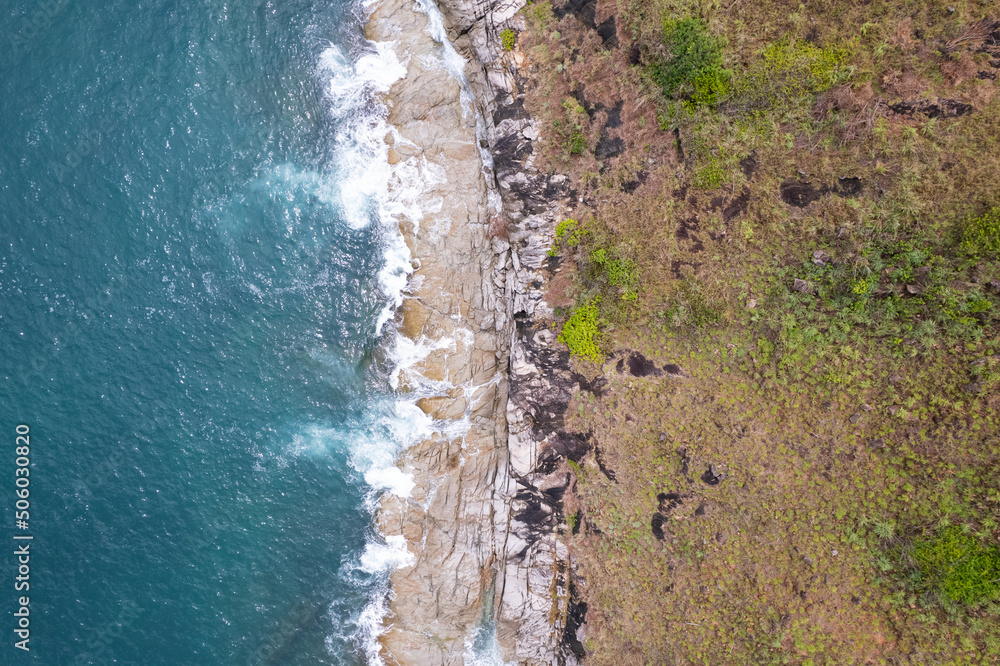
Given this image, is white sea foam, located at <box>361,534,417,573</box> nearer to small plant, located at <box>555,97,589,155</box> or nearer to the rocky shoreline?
the rocky shoreline

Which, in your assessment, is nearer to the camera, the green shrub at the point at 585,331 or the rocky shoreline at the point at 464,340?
the green shrub at the point at 585,331

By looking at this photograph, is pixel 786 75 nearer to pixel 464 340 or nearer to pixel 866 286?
pixel 866 286

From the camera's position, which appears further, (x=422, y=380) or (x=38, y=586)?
(x=422, y=380)

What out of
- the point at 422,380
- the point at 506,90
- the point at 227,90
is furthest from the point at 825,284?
the point at 227,90

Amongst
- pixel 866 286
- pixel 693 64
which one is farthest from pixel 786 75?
pixel 866 286

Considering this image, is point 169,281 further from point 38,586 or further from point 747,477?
point 747,477

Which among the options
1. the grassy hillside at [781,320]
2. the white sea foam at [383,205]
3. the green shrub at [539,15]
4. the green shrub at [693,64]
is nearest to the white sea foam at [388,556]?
the white sea foam at [383,205]

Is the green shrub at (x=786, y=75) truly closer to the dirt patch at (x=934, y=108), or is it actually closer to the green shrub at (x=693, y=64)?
the green shrub at (x=693, y=64)
